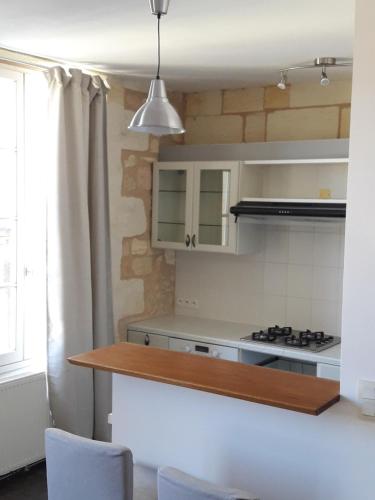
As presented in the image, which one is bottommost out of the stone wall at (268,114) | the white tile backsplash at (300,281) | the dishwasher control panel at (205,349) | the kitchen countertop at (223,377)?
the dishwasher control panel at (205,349)

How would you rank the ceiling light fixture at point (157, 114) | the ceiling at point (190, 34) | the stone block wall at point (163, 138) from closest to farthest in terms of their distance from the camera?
the ceiling light fixture at point (157, 114)
the ceiling at point (190, 34)
the stone block wall at point (163, 138)

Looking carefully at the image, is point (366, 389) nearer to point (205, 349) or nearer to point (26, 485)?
point (205, 349)

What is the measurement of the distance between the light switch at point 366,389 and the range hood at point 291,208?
1.78 meters

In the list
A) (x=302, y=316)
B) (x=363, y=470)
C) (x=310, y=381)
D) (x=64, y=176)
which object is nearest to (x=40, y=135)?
(x=64, y=176)

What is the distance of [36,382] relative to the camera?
4262 millimetres

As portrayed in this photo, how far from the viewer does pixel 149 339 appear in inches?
187

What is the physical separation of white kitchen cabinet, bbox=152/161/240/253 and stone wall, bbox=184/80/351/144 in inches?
17.9

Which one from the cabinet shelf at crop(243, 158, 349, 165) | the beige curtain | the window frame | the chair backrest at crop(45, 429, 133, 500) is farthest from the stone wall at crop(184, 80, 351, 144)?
the chair backrest at crop(45, 429, 133, 500)

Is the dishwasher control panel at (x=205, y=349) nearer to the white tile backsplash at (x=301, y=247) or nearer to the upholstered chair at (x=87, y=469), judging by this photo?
the white tile backsplash at (x=301, y=247)

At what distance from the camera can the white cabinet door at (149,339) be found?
4688mm

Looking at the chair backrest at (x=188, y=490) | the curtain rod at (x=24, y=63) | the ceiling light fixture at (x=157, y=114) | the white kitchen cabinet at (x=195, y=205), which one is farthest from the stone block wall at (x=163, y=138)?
the chair backrest at (x=188, y=490)

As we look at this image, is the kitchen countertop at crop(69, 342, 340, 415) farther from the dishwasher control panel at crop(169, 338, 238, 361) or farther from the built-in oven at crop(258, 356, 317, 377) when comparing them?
the built-in oven at crop(258, 356, 317, 377)

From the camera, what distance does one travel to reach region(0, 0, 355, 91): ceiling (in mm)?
2938

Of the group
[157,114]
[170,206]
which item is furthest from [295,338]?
[157,114]
